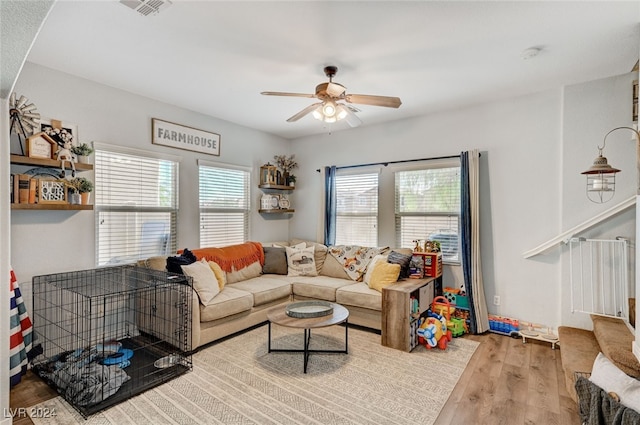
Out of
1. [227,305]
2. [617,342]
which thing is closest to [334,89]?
[227,305]

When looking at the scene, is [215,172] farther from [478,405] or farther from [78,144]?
[478,405]

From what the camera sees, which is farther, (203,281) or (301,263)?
(301,263)

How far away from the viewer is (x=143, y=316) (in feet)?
11.6

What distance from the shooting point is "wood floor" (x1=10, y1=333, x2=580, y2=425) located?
2.20m

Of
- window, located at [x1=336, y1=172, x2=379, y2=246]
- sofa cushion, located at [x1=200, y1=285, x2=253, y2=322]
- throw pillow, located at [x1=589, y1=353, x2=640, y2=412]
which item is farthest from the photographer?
window, located at [x1=336, y1=172, x2=379, y2=246]

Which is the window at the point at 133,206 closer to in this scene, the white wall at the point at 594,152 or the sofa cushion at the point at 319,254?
the sofa cushion at the point at 319,254

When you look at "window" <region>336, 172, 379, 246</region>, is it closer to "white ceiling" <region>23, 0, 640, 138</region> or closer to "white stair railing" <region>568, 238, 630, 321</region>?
"white ceiling" <region>23, 0, 640, 138</region>

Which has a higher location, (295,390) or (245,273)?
(245,273)

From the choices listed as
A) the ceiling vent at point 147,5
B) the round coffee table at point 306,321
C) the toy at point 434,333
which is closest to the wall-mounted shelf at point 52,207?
the ceiling vent at point 147,5

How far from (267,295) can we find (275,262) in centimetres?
82

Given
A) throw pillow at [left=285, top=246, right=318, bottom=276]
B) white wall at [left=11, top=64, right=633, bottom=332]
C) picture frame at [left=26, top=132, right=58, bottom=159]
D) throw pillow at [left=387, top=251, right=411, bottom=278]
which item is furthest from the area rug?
picture frame at [left=26, top=132, right=58, bottom=159]

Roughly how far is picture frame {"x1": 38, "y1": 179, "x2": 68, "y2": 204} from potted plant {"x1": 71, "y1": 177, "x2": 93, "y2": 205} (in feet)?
0.33

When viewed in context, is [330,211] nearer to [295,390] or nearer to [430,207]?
[430,207]

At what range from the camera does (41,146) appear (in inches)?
113
